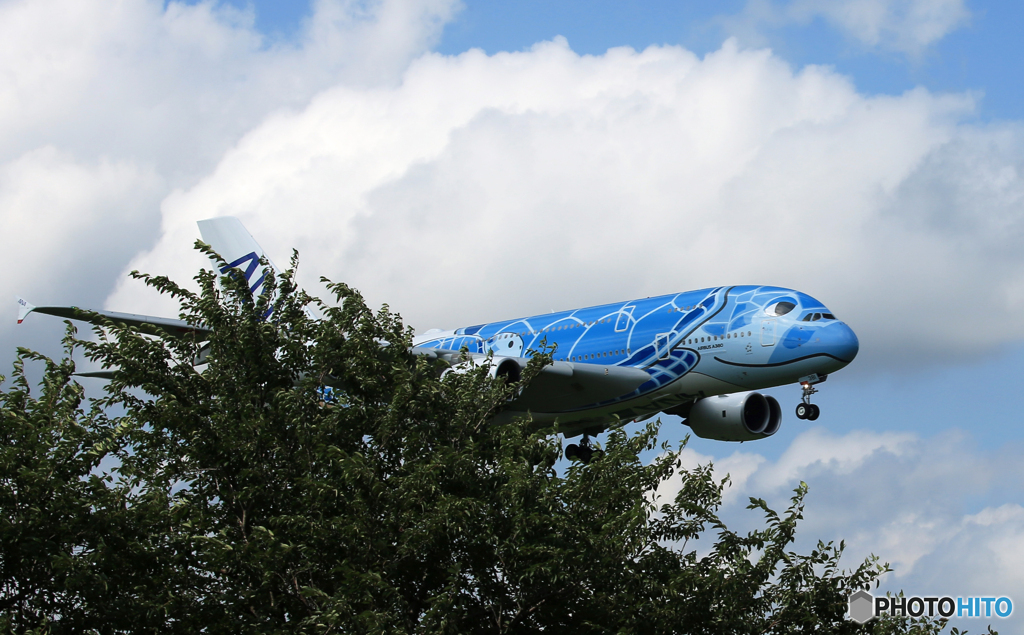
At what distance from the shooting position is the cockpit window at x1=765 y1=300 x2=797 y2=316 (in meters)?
33.8

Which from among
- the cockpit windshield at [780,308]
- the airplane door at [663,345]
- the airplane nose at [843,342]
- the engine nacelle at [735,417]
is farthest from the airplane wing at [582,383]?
the airplane nose at [843,342]

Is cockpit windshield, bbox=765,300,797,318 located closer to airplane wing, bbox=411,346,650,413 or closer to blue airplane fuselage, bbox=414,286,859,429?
blue airplane fuselage, bbox=414,286,859,429

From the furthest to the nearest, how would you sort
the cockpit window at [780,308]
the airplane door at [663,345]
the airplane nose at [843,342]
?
the airplane door at [663,345]
the cockpit window at [780,308]
the airplane nose at [843,342]

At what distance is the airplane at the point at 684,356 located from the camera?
33.2 metres

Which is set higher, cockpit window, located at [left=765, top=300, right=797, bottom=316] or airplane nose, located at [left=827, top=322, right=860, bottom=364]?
cockpit window, located at [left=765, top=300, right=797, bottom=316]

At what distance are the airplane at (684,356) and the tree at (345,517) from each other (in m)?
8.26

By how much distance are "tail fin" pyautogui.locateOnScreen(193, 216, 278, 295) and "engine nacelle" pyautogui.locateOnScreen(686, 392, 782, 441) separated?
20.5 metres

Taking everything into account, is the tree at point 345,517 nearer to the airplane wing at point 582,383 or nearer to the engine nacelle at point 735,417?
the airplane wing at point 582,383

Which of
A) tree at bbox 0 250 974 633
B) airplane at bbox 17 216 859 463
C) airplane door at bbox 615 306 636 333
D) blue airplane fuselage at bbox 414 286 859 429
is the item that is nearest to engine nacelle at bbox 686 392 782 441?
airplane at bbox 17 216 859 463

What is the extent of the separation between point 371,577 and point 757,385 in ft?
68.5

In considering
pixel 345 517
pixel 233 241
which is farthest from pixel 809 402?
pixel 233 241

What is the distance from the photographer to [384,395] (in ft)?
71.5

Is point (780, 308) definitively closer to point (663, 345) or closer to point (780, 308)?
point (780, 308)

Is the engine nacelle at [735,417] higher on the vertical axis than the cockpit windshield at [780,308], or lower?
lower
